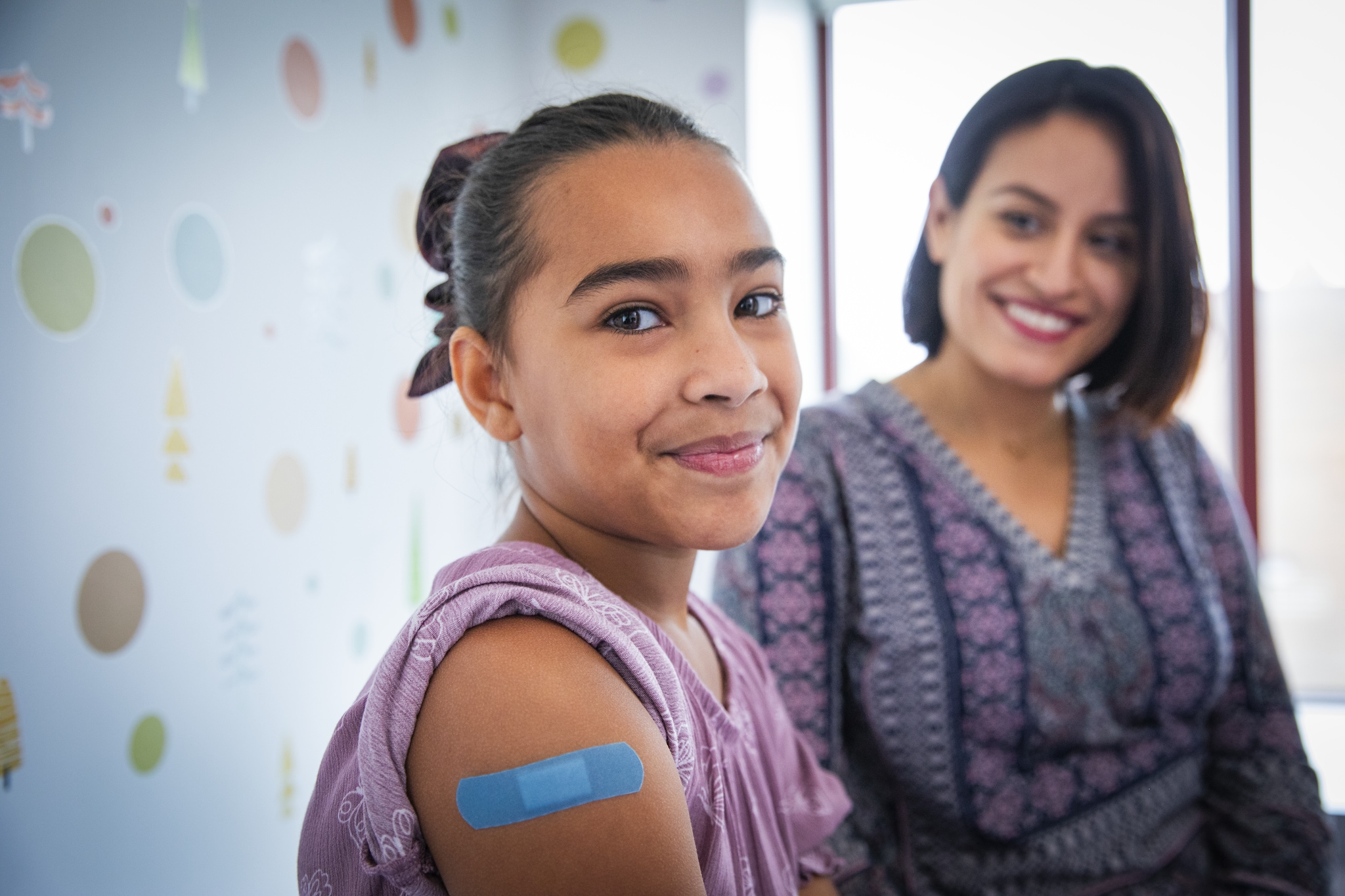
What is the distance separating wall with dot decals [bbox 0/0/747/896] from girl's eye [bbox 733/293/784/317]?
→ 26 cm

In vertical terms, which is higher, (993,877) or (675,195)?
(675,195)

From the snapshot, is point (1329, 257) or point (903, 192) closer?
Answer: point (903, 192)

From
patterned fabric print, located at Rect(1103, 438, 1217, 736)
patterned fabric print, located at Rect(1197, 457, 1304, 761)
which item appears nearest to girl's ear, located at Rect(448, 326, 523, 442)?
patterned fabric print, located at Rect(1103, 438, 1217, 736)

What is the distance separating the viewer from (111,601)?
828mm

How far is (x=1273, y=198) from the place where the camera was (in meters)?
1.78

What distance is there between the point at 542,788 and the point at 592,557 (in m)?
0.22

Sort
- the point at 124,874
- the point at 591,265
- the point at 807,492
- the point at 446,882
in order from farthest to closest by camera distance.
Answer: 1. the point at 807,492
2. the point at 124,874
3. the point at 591,265
4. the point at 446,882

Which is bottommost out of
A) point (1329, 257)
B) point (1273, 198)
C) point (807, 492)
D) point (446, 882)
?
point (446, 882)

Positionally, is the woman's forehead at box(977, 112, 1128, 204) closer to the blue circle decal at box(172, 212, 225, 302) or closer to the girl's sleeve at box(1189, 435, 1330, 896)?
the girl's sleeve at box(1189, 435, 1330, 896)

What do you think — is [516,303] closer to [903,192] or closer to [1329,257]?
[903,192]

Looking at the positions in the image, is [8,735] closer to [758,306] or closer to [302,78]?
[758,306]

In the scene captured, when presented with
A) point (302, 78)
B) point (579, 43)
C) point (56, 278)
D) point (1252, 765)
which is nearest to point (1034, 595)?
point (1252, 765)

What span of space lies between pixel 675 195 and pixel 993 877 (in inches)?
30.6

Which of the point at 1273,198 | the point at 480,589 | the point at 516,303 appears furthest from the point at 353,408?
the point at 1273,198
